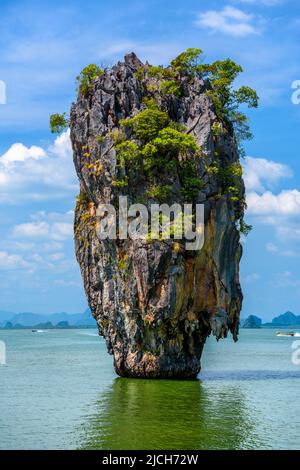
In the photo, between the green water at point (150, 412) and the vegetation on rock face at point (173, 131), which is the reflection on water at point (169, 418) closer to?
the green water at point (150, 412)

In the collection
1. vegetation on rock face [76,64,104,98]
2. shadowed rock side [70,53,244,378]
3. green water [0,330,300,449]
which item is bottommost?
green water [0,330,300,449]

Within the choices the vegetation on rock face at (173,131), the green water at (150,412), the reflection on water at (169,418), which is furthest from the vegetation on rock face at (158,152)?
the green water at (150,412)

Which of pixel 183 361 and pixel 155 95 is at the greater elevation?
pixel 155 95

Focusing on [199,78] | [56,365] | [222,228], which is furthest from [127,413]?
[56,365]

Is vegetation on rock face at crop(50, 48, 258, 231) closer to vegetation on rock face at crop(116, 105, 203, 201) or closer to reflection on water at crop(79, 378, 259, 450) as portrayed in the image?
vegetation on rock face at crop(116, 105, 203, 201)

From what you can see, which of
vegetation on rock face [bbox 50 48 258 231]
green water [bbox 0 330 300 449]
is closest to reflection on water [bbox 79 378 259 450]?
green water [bbox 0 330 300 449]

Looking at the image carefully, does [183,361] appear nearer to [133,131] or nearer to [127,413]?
[127,413]

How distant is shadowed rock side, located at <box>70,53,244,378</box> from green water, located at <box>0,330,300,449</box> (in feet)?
6.91

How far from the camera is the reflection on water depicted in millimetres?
19559

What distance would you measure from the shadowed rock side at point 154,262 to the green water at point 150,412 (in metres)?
2.11

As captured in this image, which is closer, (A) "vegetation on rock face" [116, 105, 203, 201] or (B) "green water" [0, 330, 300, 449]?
(B) "green water" [0, 330, 300, 449]

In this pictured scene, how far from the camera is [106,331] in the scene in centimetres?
3372

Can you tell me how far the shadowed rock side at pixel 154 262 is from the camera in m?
30.8

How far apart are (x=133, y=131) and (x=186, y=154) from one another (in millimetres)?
2923
